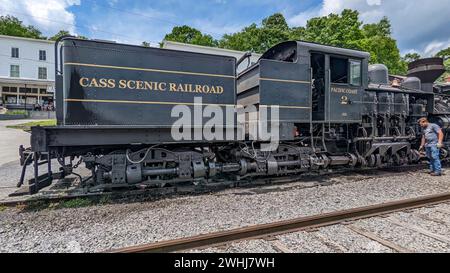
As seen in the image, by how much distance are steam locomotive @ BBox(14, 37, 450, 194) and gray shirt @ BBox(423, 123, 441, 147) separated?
580mm

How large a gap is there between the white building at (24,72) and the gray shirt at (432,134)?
45737mm

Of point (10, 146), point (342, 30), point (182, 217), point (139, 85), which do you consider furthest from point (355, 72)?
point (342, 30)

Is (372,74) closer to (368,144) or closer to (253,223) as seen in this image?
(368,144)

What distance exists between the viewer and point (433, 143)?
8.12 m

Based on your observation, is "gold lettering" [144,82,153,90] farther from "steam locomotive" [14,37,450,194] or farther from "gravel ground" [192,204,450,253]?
"gravel ground" [192,204,450,253]

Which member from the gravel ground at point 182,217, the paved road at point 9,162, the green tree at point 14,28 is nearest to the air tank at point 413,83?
the gravel ground at point 182,217

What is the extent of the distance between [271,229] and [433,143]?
24.4ft

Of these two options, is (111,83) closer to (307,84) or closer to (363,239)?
(307,84)

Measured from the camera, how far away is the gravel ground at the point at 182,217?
348cm

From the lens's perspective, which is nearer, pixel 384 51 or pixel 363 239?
pixel 363 239

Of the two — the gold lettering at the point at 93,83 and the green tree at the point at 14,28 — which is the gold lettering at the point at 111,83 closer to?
the gold lettering at the point at 93,83

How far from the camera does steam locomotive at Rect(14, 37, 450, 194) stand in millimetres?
5016
